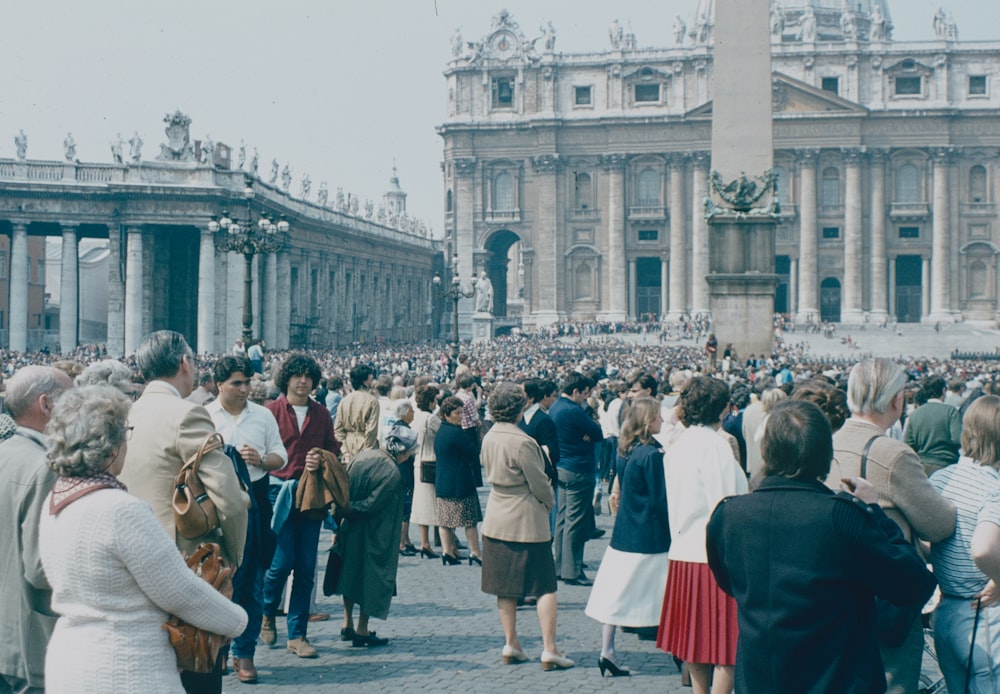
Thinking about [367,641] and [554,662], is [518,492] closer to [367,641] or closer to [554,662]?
[554,662]

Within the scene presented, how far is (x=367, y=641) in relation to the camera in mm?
8547

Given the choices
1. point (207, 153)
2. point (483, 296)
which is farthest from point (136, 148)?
point (483, 296)

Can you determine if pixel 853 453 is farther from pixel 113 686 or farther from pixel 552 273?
pixel 552 273

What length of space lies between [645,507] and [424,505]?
5.34 metres

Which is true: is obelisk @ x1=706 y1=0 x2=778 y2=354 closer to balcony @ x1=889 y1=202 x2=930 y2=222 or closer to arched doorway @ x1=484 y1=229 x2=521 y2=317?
balcony @ x1=889 y1=202 x2=930 y2=222

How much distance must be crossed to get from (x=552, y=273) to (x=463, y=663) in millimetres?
67760

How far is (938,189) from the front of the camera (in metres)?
71.2

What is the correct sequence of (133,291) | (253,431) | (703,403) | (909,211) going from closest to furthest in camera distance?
(703,403)
(253,431)
(133,291)
(909,211)

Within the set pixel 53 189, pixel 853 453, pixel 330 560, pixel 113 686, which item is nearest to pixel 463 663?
pixel 330 560

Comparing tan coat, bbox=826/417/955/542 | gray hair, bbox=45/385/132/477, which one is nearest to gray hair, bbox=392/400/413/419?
tan coat, bbox=826/417/955/542

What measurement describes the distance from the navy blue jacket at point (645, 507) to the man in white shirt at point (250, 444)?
2.32 meters

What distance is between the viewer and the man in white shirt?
746 centimetres

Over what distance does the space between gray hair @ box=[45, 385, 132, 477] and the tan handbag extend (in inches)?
44.3

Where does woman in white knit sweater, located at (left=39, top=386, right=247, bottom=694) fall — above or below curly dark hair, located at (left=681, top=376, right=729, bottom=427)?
below
